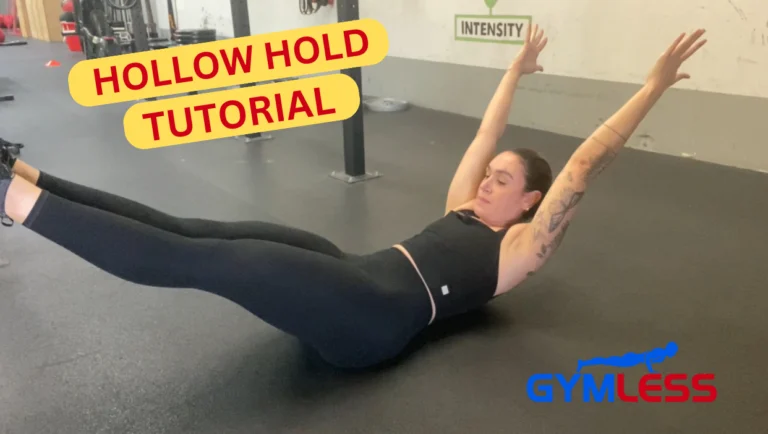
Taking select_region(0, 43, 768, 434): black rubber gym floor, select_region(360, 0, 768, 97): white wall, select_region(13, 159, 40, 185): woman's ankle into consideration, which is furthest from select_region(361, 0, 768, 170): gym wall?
select_region(13, 159, 40, 185): woman's ankle

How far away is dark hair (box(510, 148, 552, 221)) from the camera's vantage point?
5.32 feet

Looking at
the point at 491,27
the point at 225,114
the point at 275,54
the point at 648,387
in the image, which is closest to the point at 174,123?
the point at 225,114

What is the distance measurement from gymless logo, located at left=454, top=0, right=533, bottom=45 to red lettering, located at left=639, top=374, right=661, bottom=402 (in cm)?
276

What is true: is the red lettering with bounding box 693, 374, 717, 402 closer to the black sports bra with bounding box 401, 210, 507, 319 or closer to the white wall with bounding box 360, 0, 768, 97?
the black sports bra with bounding box 401, 210, 507, 319

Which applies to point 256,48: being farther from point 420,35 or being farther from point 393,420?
point 393,420

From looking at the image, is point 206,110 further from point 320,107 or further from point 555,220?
point 555,220

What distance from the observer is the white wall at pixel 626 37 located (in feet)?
9.50

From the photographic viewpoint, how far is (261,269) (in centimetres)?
126

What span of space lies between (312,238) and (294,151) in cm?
223

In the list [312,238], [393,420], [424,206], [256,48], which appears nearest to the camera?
[393,420]

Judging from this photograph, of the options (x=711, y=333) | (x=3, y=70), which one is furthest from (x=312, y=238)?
(x=3, y=70)

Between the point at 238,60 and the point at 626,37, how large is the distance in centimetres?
211

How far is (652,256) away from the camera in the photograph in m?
2.10

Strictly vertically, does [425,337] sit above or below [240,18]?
below
